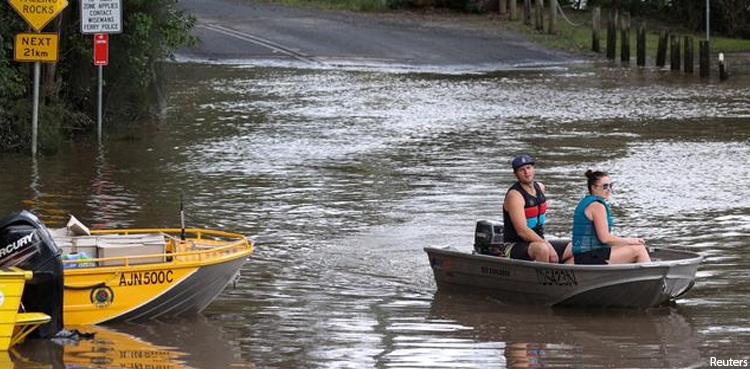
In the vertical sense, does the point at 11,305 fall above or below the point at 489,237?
below

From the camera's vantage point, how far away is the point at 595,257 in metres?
14.4

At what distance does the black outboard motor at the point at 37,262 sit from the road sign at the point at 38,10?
34.0 ft

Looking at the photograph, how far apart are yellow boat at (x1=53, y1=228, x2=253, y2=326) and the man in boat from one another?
8.02ft

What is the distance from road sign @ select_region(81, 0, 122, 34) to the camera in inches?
965

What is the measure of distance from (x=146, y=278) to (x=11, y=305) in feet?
4.73

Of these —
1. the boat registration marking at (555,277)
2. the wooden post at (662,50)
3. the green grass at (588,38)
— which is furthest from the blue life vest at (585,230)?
the green grass at (588,38)

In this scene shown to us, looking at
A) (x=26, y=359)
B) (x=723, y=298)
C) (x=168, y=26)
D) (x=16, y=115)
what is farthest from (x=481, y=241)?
(x=168, y=26)

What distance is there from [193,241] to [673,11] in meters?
38.1

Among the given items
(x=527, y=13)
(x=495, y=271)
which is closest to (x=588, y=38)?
(x=527, y=13)

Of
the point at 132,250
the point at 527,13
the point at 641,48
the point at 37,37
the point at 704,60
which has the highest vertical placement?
the point at 527,13

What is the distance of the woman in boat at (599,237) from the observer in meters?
14.2

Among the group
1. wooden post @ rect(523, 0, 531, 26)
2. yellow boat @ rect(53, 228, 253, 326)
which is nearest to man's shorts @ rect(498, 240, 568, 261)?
yellow boat @ rect(53, 228, 253, 326)

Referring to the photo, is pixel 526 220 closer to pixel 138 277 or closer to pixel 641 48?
pixel 138 277

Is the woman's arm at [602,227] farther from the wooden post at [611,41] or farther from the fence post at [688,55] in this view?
the wooden post at [611,41]
